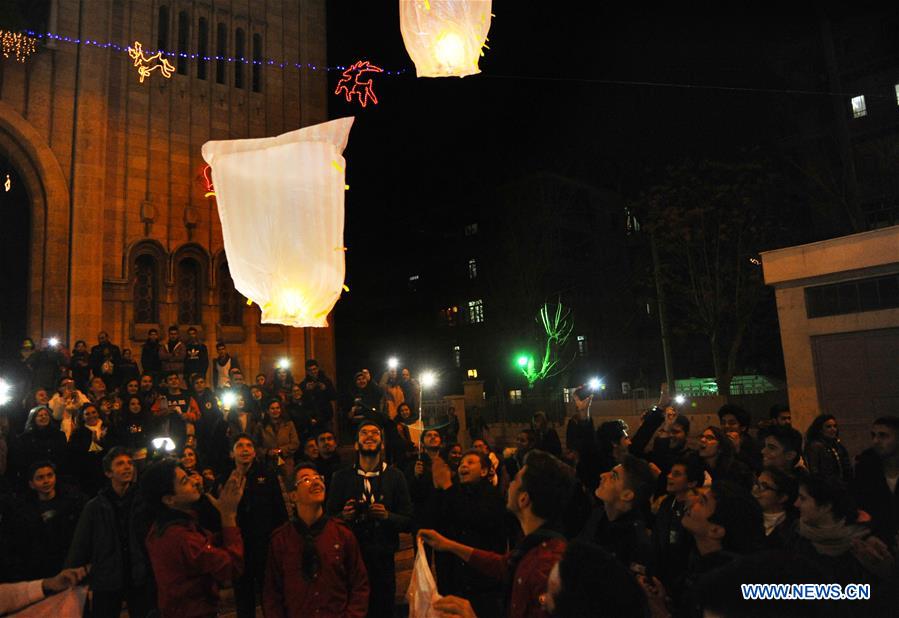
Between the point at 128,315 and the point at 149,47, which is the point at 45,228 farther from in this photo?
the point at 149,47

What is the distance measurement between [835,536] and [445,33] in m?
4.87

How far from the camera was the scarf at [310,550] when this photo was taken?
3934 mm

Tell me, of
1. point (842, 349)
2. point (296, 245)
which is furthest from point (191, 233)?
point (842, 349)

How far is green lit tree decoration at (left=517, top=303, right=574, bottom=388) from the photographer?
30.9m

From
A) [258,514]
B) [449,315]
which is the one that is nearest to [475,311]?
[449,315]

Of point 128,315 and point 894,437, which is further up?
point 128,315

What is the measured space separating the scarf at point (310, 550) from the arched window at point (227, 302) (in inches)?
645

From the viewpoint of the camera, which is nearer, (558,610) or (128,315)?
(558,610)

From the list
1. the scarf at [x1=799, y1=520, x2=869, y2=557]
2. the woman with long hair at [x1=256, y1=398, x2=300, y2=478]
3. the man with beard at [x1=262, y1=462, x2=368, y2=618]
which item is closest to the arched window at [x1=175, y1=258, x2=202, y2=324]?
the woman with long hair at [x1=256, y1=398, x2=300, y2=478]

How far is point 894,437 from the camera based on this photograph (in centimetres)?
500

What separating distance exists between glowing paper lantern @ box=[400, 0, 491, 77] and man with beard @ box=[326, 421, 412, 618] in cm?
337

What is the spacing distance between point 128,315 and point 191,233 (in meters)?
3.05

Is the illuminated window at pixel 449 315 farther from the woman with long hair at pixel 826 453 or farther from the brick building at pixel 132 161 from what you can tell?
the woman with long hair at pixel 826 453

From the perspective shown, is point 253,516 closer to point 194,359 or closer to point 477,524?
point 477,524
